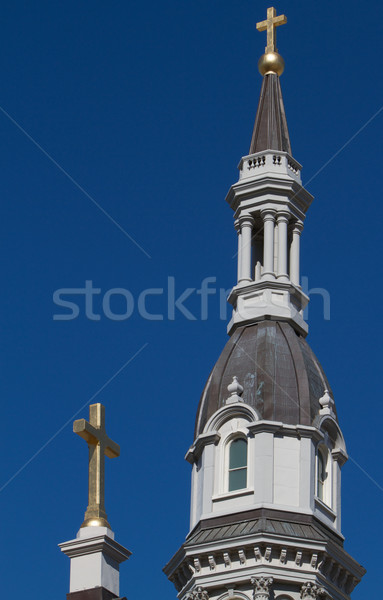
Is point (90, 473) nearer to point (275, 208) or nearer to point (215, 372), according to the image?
point (215, 372)

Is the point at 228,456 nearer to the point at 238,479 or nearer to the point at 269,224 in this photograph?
the point at 238,479

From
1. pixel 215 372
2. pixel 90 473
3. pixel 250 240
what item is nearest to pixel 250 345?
pixel 215 372

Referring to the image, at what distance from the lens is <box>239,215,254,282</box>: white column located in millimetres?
60875

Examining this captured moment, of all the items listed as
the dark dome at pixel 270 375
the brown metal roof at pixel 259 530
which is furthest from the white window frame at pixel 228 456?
the brown metal roof at pixel 259 530

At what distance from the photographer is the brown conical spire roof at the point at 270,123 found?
209ft

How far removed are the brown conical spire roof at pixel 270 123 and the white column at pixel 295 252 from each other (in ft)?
11.4

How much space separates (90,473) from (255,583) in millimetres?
11002

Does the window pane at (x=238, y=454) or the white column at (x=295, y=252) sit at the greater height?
the white column at (x=295, y=252)

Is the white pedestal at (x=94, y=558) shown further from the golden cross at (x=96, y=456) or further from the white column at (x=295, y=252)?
the white column at (x=295, y=252)

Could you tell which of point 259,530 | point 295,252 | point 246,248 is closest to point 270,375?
point 259,530

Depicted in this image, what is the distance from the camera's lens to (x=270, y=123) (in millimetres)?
64125

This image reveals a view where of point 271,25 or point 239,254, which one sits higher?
point 271,25

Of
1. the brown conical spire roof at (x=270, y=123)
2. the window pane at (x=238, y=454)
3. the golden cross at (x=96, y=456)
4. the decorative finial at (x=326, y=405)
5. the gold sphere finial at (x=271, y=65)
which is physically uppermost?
the gold sphere finial at (x=271, y=65)

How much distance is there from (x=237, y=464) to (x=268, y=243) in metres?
9.37
